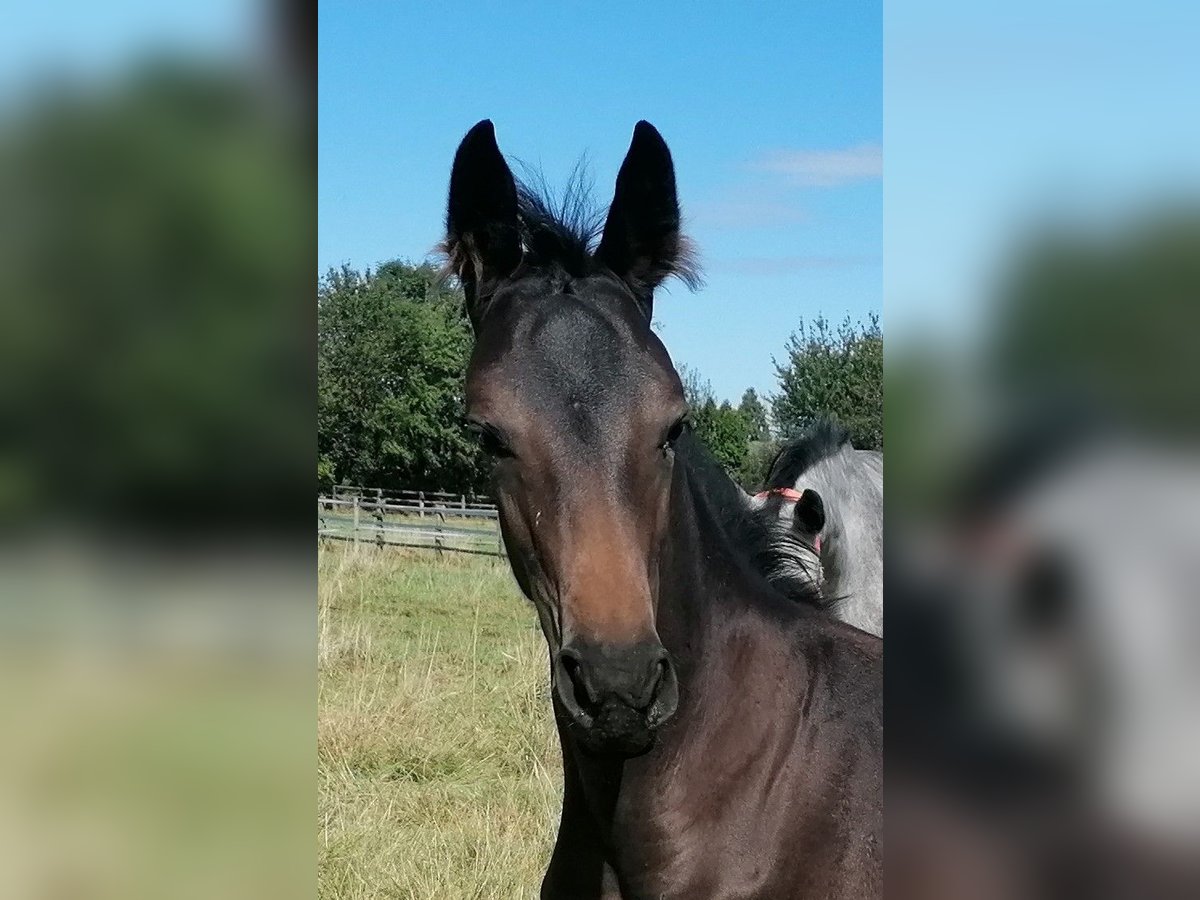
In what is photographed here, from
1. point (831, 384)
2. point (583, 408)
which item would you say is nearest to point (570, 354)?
point (583, 408)

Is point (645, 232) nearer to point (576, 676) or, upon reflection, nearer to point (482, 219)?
point (482, 219)

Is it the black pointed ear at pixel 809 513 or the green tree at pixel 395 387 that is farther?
the green tree at pixel 395 387

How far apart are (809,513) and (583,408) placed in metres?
2.58

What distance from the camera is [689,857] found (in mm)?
2672

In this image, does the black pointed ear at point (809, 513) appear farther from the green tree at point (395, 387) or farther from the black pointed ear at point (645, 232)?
the green tree at point (395, 387)

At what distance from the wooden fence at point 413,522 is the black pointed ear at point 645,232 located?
1705 cm
